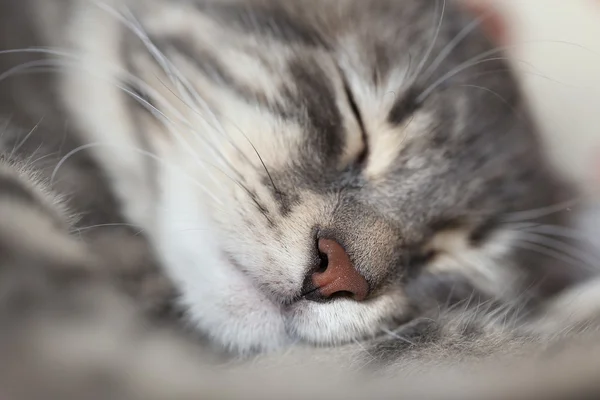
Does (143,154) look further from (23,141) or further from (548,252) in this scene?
(548,252)

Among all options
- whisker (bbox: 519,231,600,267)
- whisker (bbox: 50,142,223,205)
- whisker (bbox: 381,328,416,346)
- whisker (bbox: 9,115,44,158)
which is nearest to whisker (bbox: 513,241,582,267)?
whisker (bbox: 519,231,600,267)

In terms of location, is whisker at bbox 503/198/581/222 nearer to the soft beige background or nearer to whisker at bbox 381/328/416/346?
the soft beige background

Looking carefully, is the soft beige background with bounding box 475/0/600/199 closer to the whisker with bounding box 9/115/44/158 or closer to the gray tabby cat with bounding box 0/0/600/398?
the gray tabby cat with bounding box 0/0/600/398

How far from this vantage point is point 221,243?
21.3 inches

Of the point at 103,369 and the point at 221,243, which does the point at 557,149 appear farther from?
the point at 103,369

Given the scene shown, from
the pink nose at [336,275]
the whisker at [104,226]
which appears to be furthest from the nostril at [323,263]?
the whisker at [104,226]

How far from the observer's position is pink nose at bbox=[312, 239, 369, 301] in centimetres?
53

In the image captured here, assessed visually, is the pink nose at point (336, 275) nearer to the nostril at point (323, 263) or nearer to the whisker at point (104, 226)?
the nostril at point (323, 263)

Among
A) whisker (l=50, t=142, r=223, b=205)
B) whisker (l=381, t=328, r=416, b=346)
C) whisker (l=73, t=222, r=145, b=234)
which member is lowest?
whisker (l=381, t=328, r=416, b=346)

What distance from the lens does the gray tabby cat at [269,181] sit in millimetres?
509

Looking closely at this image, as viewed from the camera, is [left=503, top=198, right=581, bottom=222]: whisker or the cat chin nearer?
the cat chin

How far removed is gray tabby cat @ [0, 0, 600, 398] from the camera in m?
0.51

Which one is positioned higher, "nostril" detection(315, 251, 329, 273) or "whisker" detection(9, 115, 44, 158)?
"whisker" detection(9, 115, 44, 158)

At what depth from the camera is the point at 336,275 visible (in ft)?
1.73
